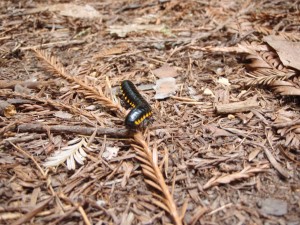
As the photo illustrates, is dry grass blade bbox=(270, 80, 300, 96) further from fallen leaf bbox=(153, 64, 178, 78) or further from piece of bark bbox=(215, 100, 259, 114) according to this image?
fallen leaf bbox=(153, 64, 178, 78)

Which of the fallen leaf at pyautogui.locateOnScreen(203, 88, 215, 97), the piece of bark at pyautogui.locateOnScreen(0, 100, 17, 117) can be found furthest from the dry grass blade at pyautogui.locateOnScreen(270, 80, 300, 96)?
the piece of bark at pyautogui.locateOnScreen(0, 100, 17, 117)

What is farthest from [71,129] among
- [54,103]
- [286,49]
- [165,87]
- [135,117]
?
[286,49]

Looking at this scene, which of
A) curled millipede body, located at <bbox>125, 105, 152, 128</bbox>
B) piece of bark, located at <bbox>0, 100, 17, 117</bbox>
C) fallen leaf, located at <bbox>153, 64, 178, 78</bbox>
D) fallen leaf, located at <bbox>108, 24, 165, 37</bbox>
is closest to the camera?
curled millipede body, located at <bbox>125, 105, 152, 128</bbox>

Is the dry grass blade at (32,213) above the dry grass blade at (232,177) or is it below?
above

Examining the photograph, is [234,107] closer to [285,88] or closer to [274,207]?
[285,88]

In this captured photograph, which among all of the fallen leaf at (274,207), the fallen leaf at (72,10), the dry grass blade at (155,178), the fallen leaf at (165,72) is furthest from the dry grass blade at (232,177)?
the fallen leaf at (72,10)

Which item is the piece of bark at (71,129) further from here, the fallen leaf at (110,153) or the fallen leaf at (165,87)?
the fallen leaf at (165,87)
